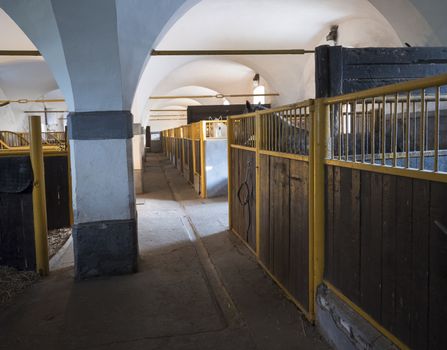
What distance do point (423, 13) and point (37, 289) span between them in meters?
5.61

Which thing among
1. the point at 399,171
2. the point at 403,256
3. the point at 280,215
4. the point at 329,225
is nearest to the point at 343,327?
the point at 329,225

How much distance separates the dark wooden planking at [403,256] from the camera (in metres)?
2.23

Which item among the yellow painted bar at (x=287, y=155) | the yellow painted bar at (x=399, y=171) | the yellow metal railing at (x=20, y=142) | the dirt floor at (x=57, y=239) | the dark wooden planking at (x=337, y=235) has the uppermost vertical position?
the yellow metal railing at (x=20, y=142)

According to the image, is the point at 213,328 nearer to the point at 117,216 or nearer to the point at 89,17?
the point at 117,216

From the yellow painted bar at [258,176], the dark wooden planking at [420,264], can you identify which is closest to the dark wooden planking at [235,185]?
the yellow painted bar at [258,176]

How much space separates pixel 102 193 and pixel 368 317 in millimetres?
3252

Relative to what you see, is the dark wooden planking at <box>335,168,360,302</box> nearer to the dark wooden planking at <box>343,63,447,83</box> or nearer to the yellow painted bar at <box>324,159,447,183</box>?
the yellow painted bar at <box>324,159,447,183</box>

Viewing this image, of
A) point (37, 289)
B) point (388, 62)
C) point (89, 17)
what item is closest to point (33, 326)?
point (37, 289)

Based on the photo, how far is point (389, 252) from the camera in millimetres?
2432

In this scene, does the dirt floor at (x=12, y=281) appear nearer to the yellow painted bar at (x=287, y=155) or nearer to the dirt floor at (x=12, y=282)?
the dirt floor at (x=12, y=282)

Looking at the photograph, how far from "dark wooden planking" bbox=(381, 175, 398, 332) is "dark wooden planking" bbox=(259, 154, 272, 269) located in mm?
2118

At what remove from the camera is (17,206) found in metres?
4.87

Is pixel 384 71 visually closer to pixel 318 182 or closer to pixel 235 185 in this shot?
pixel 318 182

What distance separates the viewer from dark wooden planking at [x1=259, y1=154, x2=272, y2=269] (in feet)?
15.0
